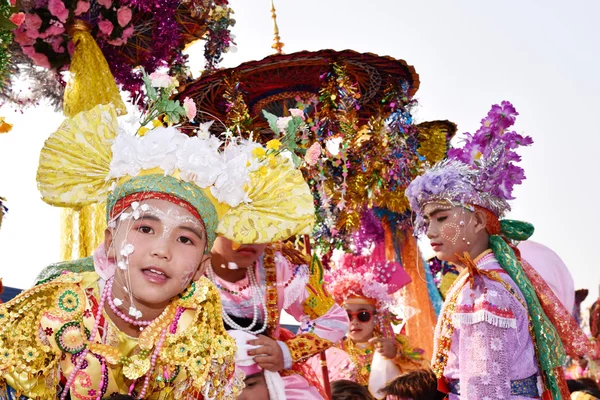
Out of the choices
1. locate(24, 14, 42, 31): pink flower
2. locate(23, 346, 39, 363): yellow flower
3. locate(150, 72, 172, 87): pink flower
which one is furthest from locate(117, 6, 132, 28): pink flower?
locate(23, 346, 39, 363): yellow flower

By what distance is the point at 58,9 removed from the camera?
4.61 meters

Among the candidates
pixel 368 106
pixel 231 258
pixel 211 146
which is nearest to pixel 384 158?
pixel 368 106

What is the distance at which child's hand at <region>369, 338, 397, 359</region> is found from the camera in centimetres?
636

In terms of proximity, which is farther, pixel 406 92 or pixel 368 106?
Answer: pixel 368 106

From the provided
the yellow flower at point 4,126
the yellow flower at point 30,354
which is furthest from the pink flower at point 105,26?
the yellow flower at point 30,354

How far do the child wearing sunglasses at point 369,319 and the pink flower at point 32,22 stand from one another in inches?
137

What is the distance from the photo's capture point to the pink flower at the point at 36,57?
480 centimetres

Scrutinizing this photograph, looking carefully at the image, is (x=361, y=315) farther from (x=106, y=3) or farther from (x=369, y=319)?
(x=106, y=3)

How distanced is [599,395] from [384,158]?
7.89 feet

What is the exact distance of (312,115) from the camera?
230 inches

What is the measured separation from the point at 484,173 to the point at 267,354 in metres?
1.58

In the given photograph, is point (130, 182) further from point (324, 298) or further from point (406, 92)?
point (406, 92)

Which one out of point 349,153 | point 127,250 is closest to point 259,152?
point 127,250

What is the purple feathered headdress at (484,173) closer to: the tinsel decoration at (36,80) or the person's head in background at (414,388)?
the person's head in background at (414,388)
